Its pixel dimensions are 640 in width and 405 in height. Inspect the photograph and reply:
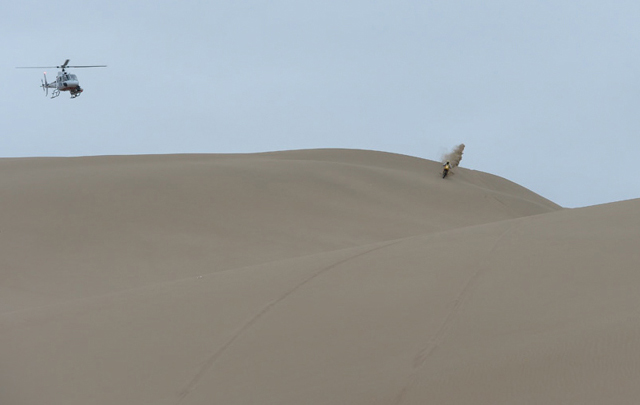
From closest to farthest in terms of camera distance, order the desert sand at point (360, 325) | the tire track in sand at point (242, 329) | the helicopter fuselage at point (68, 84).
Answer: the desert sand at point (360, 325) → the tire track in sand at point (242, 329) → the helicopter fuselage at point (68, 84)

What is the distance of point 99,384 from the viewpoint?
694 cm

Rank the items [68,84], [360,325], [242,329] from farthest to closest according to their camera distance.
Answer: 1. [68,84]
2. [242,329]
3. [360,325]

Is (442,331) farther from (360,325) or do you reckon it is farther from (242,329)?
(242,329)

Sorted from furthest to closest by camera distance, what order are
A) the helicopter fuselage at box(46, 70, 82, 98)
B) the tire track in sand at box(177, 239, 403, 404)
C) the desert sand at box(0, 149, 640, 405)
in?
the helicopter fuselage at box(46, 70, 82, 98), the tire track in sand at box(177, 239, 403, 404), the desert sand at box(0, 149, 640, 405)

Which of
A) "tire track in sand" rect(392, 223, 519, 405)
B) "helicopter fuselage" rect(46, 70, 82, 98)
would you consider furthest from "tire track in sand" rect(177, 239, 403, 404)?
"helicopter fuselage" rect(46, 70, 82, 98)

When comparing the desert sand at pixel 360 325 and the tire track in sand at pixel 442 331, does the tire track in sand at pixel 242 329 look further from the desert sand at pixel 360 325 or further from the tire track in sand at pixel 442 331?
the tire track in sand at pixel 442 331

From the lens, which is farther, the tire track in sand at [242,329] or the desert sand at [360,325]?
the tire track in sand at [242,329]

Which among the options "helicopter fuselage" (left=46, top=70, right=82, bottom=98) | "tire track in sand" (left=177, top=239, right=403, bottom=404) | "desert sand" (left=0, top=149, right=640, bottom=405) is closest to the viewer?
"desert sand" (left=0, top=149, right=640, bottom=405)

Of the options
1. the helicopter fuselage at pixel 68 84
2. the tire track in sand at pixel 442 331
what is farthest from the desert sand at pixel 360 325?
the helicopter fuselage at pixel 68 84

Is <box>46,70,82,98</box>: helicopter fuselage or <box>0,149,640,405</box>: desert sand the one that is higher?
<box>46,70,82,98</box>: helicopter fuselage

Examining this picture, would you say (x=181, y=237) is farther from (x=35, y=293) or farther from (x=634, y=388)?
(x=634, y=388)

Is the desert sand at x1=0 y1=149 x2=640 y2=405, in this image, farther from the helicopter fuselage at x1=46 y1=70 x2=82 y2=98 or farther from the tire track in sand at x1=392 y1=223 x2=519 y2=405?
the helicopter fuselage at x1=46 y1=70 x2=82 y2=98

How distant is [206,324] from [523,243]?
3.85 metres

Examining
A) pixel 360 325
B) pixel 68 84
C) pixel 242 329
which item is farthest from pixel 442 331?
pixel 68 84
